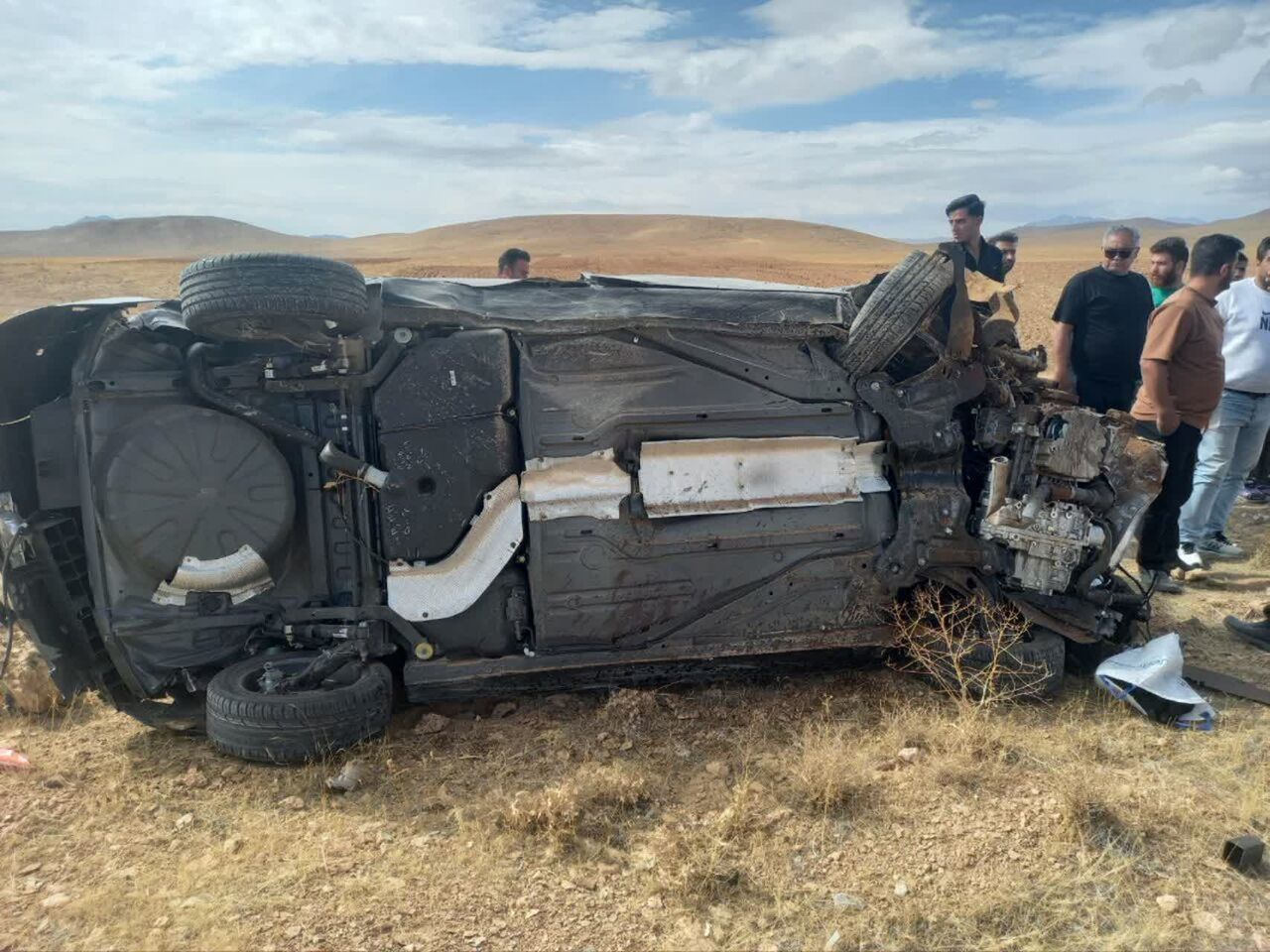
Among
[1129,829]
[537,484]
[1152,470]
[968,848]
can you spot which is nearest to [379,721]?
[537,484]

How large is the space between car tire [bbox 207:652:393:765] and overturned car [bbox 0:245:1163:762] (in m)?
0.01

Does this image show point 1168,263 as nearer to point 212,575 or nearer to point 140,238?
point 212,575

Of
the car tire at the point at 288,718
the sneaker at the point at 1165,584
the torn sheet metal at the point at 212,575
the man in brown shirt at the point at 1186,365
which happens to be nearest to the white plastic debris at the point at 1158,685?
the man in brown shirt at the point at 1186,365

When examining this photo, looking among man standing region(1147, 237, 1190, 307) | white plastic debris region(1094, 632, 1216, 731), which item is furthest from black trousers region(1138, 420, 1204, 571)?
man standing region(1147, 237, 1190, 307)

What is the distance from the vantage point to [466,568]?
13.7 feet

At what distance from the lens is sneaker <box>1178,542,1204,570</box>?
251 inches

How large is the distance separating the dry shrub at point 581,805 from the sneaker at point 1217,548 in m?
5.14

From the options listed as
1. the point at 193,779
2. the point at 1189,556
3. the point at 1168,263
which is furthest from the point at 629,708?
the point at 1168,263

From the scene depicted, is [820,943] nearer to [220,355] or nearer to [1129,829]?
[1129,829]

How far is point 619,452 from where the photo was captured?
4.19 meters

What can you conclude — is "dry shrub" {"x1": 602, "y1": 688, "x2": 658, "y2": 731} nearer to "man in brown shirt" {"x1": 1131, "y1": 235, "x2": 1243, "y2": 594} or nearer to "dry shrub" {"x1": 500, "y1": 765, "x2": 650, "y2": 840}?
"dry shrub" {"x1": 500, "y1": 765, "x2": 650, "y2": 840}

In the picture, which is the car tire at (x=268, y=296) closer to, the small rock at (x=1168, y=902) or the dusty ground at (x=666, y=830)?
the dusty ground at (x=666, y=830)

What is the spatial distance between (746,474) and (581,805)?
166 centimetres

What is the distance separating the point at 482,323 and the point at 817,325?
1591mm
